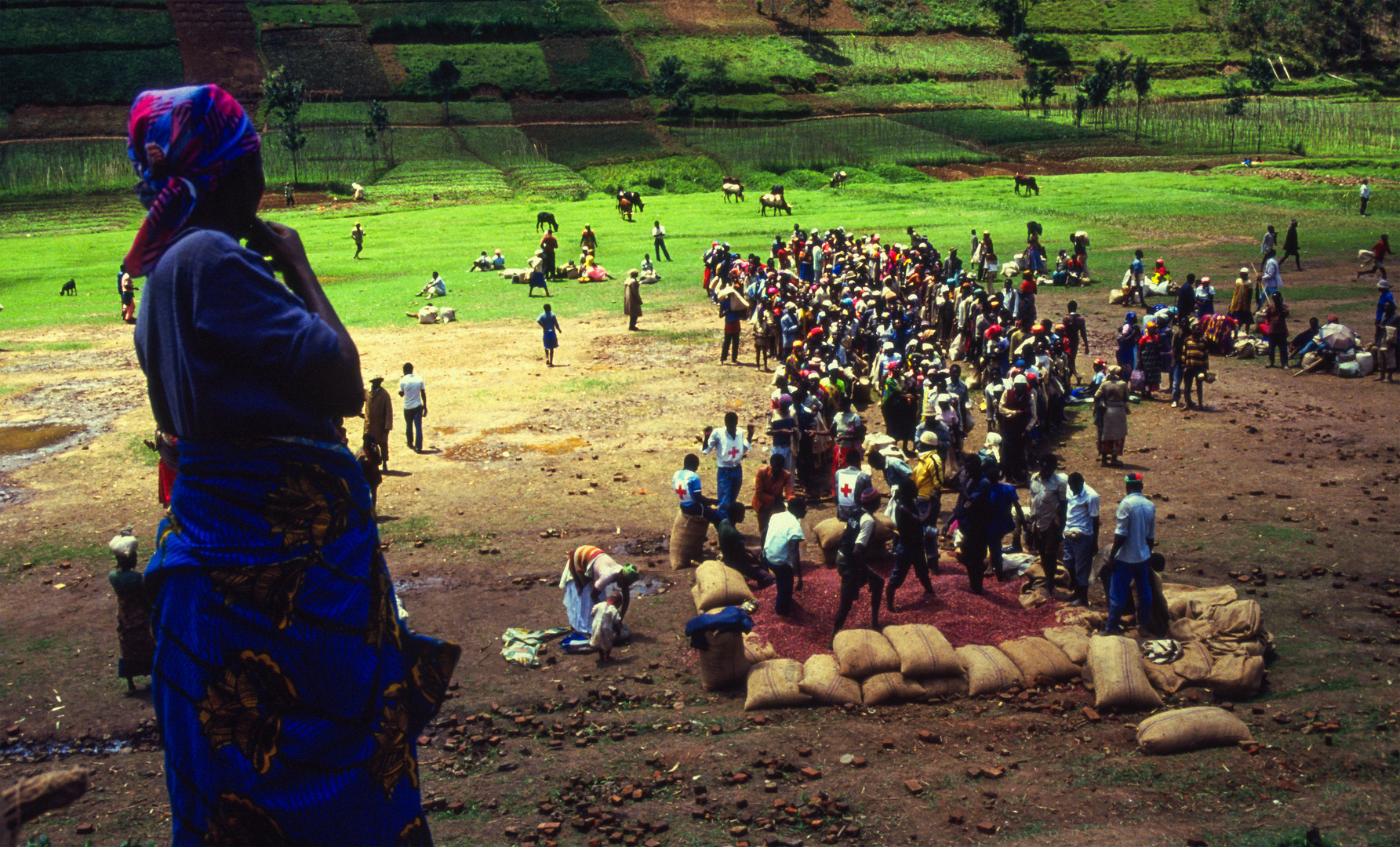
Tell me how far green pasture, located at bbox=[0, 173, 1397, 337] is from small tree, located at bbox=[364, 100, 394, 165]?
14.9m

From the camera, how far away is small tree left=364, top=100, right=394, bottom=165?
74000 mm

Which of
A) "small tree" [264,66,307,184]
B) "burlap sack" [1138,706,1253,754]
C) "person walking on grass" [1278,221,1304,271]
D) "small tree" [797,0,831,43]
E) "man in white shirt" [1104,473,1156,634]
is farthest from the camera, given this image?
"small tree" [797,0,831,43]

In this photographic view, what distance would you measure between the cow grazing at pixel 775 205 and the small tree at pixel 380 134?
104ft

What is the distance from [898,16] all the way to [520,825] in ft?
385

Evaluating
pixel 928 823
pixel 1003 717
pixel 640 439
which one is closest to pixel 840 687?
pixel 1003 717

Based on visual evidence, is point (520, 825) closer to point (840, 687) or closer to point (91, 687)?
point (840, 687)

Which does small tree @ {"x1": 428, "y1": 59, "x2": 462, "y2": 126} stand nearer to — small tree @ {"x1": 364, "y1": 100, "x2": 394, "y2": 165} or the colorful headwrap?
small tree @ {"x1": 364, "y1": 100, "x2": 394, "y2": 165}

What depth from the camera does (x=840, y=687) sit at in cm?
920

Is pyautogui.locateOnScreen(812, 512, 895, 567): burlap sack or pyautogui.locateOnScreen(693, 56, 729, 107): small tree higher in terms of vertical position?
pyautogui.locateOnScreen(693, 56, 729, 107): small tree

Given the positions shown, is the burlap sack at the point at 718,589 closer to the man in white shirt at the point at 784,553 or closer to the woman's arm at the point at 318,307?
the man in white shirt at the point at 784,553

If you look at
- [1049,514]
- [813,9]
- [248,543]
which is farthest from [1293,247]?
[813,9]

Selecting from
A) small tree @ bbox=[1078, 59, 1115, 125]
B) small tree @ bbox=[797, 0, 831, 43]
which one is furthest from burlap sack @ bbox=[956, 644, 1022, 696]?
small tree @ bbox=[797, 0, 831, 43]

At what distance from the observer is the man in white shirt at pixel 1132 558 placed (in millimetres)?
→ 10047

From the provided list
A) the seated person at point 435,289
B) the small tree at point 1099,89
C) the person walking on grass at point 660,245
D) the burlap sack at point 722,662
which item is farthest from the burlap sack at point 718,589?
the small tree at point 1099,89
